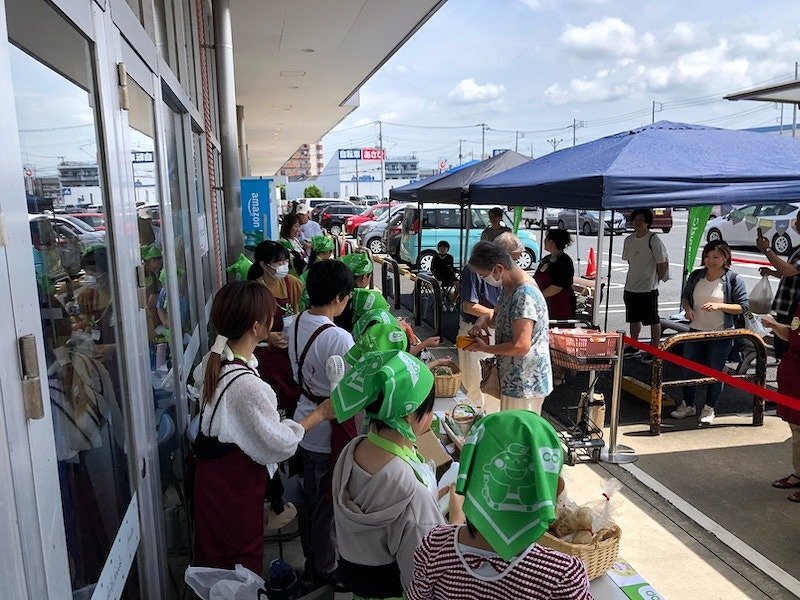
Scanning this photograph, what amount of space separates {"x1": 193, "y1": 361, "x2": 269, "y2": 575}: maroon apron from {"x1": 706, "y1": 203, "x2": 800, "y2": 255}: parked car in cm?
1761

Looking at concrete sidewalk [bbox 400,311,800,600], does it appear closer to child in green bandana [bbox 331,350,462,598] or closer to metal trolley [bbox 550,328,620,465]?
metal trolley [bbox 550,328,620,465]

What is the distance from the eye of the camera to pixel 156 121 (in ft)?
10.4

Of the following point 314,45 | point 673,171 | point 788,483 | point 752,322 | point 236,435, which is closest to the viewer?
point 236,435

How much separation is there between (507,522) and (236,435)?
4.25ft

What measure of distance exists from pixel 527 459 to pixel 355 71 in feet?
38.4

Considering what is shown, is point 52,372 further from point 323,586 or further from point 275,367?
point 275,367

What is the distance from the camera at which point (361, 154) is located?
74438 millimetres

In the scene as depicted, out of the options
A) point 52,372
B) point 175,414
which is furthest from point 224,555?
point 52,372

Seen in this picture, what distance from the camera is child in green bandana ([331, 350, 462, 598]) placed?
1.90 meters

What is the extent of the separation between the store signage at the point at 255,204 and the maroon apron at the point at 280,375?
6041 mm

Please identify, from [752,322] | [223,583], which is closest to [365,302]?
[223,583]

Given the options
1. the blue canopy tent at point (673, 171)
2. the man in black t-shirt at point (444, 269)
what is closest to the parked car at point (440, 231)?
the man in black t-shirt at point (444, 269)

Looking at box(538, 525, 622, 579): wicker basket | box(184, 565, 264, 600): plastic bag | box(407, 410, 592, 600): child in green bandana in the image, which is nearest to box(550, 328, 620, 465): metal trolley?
box(538, 525, 622, 579): wicker basket

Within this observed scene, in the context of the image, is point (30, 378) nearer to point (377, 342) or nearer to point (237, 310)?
point (237, 310)
